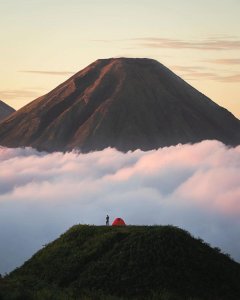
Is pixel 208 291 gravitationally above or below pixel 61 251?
below

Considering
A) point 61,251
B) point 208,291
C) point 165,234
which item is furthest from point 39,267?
point 208,291

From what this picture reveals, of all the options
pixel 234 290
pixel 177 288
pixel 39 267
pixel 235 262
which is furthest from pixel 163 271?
pixel 39 267

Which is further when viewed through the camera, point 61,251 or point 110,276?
point 61,251

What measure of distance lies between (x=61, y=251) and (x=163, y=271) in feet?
49.5

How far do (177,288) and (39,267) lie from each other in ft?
58.8

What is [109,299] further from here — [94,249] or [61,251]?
[61,251]

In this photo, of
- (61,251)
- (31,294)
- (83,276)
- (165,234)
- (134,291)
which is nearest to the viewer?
(31,294)

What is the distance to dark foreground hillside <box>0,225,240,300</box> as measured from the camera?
57531mm

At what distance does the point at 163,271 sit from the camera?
60656mm

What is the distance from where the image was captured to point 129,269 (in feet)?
202

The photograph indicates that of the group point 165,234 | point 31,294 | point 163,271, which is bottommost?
point 31,294

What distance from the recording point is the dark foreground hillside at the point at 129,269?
189 feet

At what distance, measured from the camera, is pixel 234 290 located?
60.3m

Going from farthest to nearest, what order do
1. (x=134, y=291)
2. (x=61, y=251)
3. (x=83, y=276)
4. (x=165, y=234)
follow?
(x=61, y=251) → (x=165, y=234) → (x=83, y=276) → (x=134, y=291)
